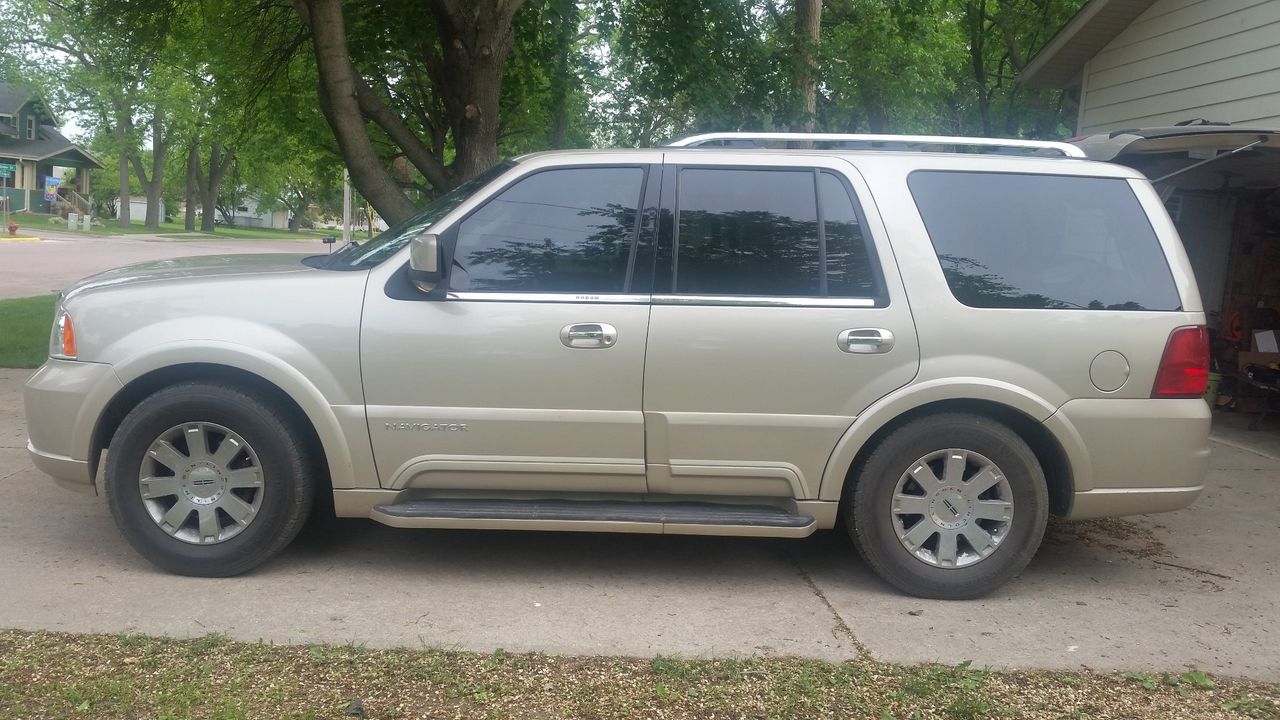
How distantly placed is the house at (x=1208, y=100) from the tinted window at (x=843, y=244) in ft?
12.8

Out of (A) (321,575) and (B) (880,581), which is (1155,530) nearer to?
(B) (880,581)

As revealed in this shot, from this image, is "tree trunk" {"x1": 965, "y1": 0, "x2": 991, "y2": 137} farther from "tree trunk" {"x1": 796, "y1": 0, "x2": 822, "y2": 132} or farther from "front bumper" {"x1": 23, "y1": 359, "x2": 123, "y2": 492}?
"front bumper" {"x1": 23, "y1": 359, "x2": 123, "y2": 492}

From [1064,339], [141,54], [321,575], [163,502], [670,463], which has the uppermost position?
[141,54]

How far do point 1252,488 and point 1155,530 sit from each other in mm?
1656

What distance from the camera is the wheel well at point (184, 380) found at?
451 cm

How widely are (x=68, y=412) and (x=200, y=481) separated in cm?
64

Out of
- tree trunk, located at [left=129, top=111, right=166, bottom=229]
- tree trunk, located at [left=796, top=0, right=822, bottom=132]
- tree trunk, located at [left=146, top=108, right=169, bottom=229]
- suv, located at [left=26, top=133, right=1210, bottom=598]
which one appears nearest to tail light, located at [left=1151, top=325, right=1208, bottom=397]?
suv, located at [left=26, top=133, right=1210, bottom=598]

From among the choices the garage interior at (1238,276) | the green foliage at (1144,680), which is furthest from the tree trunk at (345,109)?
the green foliage at (1144,680)

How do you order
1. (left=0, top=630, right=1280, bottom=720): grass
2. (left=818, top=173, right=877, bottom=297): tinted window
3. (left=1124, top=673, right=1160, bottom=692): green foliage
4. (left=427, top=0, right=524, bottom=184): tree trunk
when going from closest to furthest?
1. (left=0, top=630, right=1280, bottom=720): grass
2. (left=1124, top=673, right=1160, bottom=692): green foliage
3. (left=818, top=173, right=877, bottom=297): tinted window
4. (left=427, top=0, right=524, bottom=184): tree trunk

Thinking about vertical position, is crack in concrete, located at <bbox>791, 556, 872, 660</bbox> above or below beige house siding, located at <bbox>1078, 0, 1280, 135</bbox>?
below

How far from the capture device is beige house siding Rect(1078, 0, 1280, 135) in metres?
8.49

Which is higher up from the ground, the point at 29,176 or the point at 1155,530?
the point at 29,176

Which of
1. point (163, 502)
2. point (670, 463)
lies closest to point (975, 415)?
point (670, 463)

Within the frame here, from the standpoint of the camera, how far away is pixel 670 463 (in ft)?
15.0
